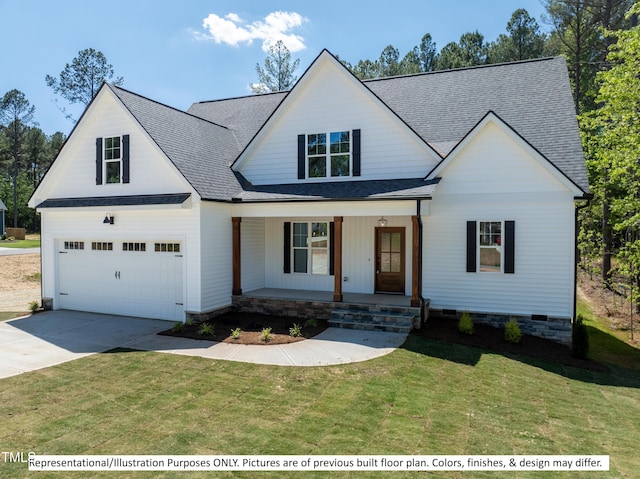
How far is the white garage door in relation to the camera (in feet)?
43.5

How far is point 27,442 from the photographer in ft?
19.0

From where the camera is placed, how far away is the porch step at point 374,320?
11.7m

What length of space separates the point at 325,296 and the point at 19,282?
16.6m

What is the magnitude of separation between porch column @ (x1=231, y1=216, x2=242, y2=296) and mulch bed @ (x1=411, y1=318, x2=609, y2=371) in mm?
5805

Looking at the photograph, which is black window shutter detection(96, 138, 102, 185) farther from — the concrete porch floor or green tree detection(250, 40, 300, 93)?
green tree detection(250, 40, 300, 93)

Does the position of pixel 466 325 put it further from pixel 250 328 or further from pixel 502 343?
pixel 250 328

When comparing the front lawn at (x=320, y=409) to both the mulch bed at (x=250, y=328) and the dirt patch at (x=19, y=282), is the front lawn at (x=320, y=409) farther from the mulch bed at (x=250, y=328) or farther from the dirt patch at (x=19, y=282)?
the dirt patch at (x=19, y=282)

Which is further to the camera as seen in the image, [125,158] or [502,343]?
[125,158]

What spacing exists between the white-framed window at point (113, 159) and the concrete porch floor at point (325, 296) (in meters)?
5.74

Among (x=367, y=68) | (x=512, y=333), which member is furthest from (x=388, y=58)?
(x=512, y=333)

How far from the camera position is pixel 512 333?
11266 millimetres

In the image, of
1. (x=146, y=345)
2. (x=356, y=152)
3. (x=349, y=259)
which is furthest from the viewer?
(x=349, y=259)

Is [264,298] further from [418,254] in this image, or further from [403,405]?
[403,405]

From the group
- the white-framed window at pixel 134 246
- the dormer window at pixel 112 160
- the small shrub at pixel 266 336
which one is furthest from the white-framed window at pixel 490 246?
the dormer window at pixel 112 160
